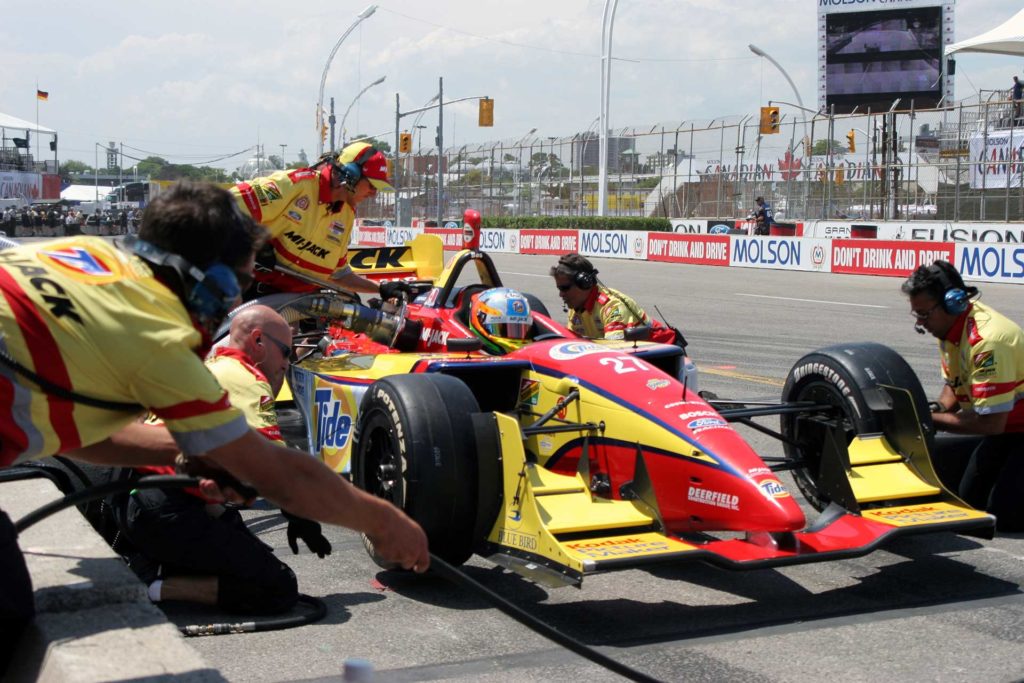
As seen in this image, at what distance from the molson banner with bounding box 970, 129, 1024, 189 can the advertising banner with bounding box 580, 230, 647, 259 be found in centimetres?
896

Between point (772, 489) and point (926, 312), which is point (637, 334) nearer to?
point (926, 312)

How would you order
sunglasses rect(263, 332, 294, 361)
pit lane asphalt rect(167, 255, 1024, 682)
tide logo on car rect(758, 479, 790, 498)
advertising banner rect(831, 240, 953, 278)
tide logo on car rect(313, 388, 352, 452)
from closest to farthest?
pit lane asphalt rect(167, 255, 1024, 682), tide logo on car rect(758, 479, 790, 498), sunglasses rect(263, 332, 294, 361), tide logo on car rect(313, 388, 352, 452), advertising banner rect(831, 240, 953, 278)

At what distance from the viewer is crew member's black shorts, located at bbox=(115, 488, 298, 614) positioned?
462 centimetres

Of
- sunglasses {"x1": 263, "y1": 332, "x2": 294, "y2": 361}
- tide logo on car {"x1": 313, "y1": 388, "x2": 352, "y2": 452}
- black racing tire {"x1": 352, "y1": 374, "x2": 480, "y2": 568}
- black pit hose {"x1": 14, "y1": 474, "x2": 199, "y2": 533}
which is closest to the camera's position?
black pit hose {"x1": 14, "y1": 474, "x2": 199, "y2": 533}

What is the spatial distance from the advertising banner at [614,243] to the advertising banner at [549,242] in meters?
0.43

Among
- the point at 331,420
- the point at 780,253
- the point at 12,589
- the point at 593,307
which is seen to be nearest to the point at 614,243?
the point at 780,253

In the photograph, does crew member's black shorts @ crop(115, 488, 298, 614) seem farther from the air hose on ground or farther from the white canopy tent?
the white canopy tent

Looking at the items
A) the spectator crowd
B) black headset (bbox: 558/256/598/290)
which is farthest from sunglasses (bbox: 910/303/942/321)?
A: the spectator crowd

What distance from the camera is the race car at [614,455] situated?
15.9 feet

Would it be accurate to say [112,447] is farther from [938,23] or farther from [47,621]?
[938,23]

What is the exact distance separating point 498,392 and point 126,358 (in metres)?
3.85

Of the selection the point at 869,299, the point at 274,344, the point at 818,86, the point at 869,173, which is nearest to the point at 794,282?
the point at 869,299

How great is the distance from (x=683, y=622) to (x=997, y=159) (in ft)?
104

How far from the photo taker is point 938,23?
51.8 m
